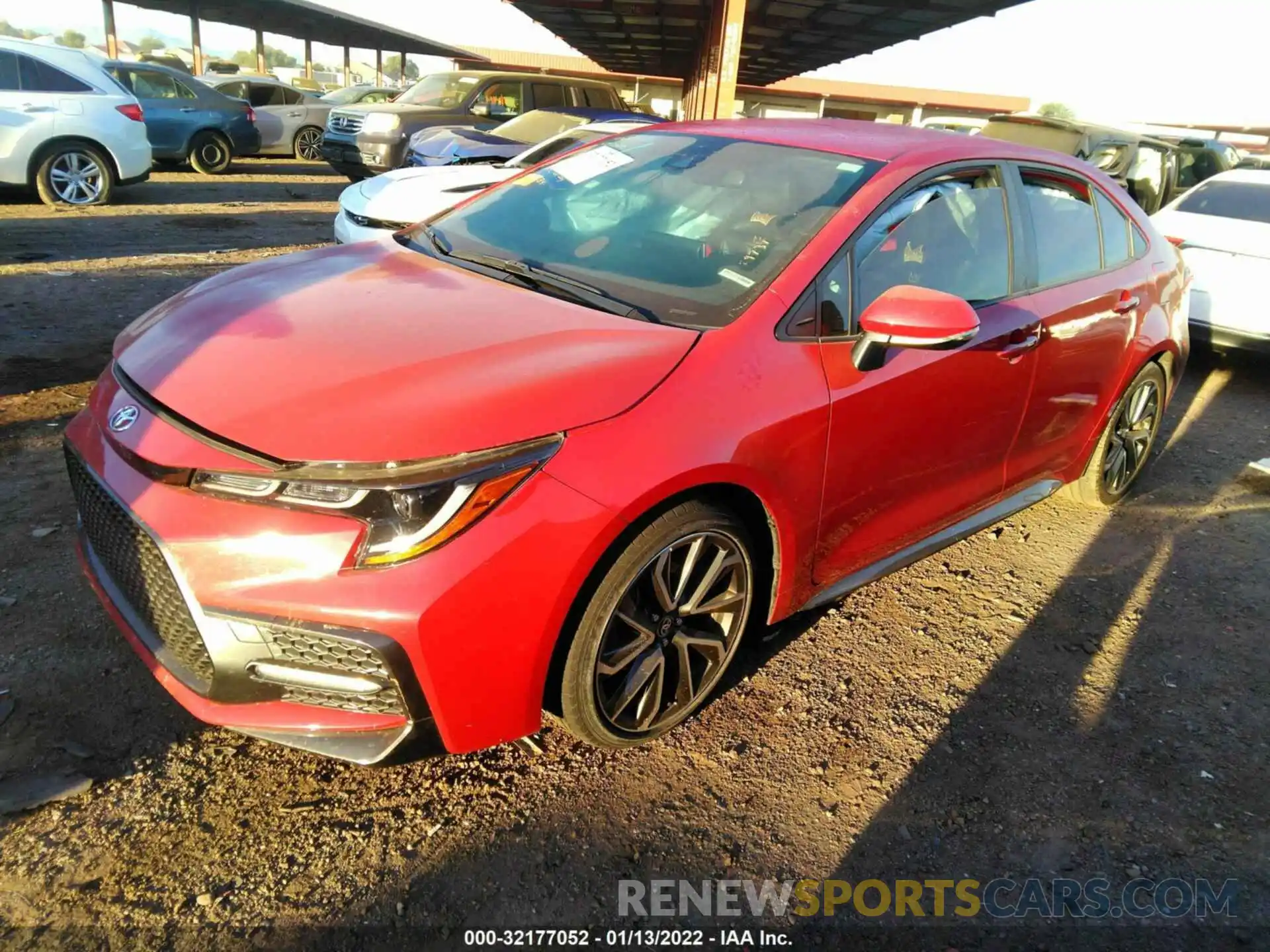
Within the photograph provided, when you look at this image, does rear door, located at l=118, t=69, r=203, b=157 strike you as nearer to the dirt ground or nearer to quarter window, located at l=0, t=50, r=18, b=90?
quarter window, located at l=0, t=50, r=18, b=90

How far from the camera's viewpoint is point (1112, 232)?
380 centimetres

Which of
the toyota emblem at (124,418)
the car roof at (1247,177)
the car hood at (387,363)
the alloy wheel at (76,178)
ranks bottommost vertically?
the alloy wheel at (76,178)

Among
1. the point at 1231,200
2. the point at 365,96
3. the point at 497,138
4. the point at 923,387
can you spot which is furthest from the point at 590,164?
the point at 365,96

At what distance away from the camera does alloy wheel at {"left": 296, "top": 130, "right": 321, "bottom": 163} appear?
55.1ft

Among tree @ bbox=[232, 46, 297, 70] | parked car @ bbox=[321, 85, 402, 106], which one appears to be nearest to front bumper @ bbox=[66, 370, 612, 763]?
parked car @ bbox=[321, 85, 402, 106]

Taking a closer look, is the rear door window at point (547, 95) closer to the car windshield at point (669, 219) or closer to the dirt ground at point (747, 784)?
the car windshield at point (669, 219)

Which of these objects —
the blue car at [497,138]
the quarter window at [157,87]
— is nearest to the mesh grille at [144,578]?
the blue car at [497,138]

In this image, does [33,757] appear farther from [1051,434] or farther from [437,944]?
[1051,434]

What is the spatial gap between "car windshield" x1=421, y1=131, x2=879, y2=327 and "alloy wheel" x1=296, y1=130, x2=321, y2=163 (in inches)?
611

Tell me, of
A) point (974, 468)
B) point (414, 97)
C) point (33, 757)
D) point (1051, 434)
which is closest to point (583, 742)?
point (33, 757)

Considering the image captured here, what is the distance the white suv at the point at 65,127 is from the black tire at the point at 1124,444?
1021 centimetres

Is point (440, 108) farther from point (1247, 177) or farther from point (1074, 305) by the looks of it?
point (1074, 305)

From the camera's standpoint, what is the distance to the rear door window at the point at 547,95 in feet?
40.4

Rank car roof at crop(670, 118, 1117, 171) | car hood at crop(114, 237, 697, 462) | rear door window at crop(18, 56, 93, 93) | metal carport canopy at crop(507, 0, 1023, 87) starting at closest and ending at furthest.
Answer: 1. car hood at crop(114, 237, 697, 462)
2. car roof at crop(670, 118, 1117, 171)
3. rear door window at crop(18, 56, 93, 93)
4. metal carport canopy at crop(507, 0, 1023, 87)
